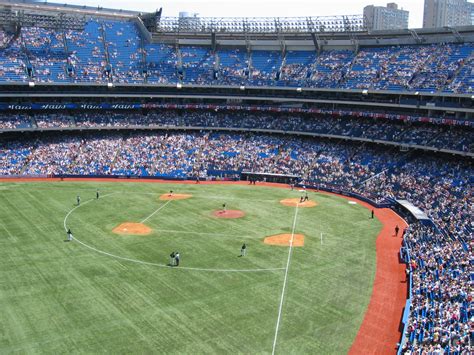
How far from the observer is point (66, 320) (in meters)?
25.3

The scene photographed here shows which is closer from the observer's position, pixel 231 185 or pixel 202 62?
pixel 231 185

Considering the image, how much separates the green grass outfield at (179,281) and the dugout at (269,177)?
13579mm

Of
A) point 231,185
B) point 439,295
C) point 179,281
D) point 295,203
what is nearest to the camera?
point 439,295

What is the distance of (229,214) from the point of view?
154 feet

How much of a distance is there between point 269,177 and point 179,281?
35432 mm

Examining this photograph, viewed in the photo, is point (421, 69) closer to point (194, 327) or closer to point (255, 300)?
point (255, 300)

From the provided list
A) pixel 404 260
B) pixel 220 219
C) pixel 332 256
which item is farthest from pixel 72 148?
pixel 404 260

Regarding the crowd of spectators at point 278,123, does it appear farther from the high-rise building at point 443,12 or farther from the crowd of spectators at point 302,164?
the high-rise building at point 443,12

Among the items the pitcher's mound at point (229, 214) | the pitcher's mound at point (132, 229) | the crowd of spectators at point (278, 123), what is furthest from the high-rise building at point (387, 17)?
the pitcher's mound at point (132, 229)

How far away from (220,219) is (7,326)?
23319 millimetres

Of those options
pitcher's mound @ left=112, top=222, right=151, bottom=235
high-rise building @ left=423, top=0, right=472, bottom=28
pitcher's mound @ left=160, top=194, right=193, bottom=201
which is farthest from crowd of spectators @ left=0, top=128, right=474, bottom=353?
high-rise building @ left=423, top=0, right=472, bottom=28

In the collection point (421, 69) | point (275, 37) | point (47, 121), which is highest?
point (275, 37)

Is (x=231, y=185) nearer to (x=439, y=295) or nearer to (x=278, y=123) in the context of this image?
(x=278, y=123)

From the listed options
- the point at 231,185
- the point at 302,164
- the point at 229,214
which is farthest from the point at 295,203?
the point at 302,164
